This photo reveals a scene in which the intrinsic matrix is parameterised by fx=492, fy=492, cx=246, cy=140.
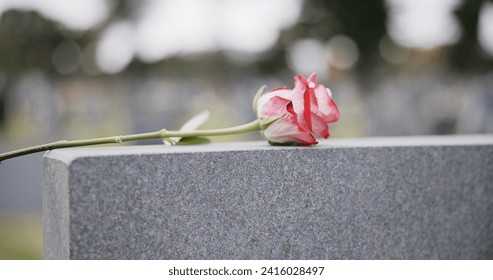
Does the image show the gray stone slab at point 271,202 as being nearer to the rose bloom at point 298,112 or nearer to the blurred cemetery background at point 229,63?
the rose bloom at point 298,112

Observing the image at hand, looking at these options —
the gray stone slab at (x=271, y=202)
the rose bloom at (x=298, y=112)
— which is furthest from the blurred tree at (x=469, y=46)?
the rose bloom at (x=298, y=112)

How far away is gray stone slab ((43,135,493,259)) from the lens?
90 cm

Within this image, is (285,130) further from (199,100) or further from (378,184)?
(199,100)

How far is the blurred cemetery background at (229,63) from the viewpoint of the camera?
8.41m

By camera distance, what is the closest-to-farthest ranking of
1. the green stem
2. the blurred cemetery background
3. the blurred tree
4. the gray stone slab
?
1. the gray stone slab
2. the green stem
3. the blurred cemetery background
4. the blurred tree

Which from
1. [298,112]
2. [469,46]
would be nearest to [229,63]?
[469,46]

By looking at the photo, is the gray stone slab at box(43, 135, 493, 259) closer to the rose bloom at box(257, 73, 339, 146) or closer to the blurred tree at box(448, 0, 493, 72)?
the rose bloom at box(257, 73, 339, 146)

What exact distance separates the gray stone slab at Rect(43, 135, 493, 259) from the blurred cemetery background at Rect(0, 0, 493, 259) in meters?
6.19

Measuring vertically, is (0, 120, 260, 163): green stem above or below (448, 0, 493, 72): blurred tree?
below

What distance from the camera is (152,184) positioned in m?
0.93

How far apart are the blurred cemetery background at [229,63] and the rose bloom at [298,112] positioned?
631cm

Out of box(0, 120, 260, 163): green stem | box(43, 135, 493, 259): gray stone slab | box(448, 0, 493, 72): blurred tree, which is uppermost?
box(448, 0, 493, 72): blurred tree

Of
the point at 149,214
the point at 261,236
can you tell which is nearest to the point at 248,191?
the point at 261,236

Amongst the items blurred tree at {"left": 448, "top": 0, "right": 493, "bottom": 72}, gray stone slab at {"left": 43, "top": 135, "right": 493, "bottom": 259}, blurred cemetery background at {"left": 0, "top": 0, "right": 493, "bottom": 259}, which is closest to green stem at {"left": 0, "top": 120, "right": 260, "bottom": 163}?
gray stone slab at {"left": 43, "top": 135, "right": 493, "bottom": 259}
